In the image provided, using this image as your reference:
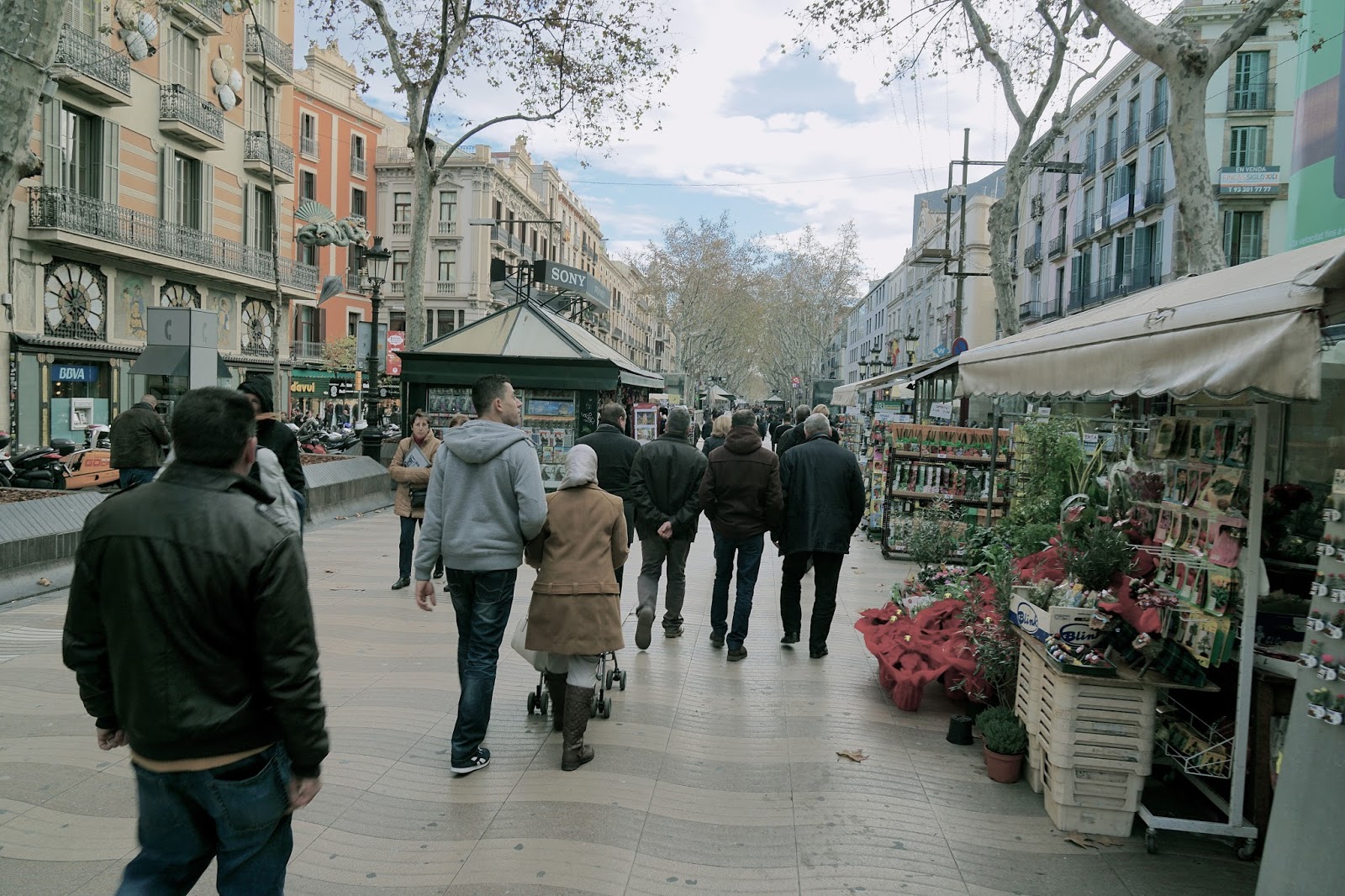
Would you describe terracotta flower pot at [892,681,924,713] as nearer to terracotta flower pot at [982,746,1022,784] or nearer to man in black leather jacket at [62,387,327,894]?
terracotta flower pot at [982,746,1022,784]

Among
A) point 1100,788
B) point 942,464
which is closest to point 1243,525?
point 1100,788

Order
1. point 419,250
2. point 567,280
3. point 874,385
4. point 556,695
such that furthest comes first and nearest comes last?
point 419,250, point 567,280, point 874,385, point 556,695

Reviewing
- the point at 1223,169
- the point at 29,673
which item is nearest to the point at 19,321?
the point at 29,673

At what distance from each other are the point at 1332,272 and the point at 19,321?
2415cm

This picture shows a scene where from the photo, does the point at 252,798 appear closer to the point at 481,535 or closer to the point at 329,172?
the point at 481,535

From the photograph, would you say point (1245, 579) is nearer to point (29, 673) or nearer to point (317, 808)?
point (317, 808)

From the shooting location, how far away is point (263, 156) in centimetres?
2820

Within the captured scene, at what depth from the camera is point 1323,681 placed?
2.69 metres

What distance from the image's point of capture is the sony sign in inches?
661

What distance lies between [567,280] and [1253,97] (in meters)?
28.1

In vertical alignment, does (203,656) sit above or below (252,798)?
above

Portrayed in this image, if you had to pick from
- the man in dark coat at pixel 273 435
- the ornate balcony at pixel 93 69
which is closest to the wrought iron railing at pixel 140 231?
the ornate balcony at pixel 93 69

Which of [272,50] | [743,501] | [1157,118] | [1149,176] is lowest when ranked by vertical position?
[743,501]

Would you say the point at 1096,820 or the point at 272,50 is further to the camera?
the point at 272,50
